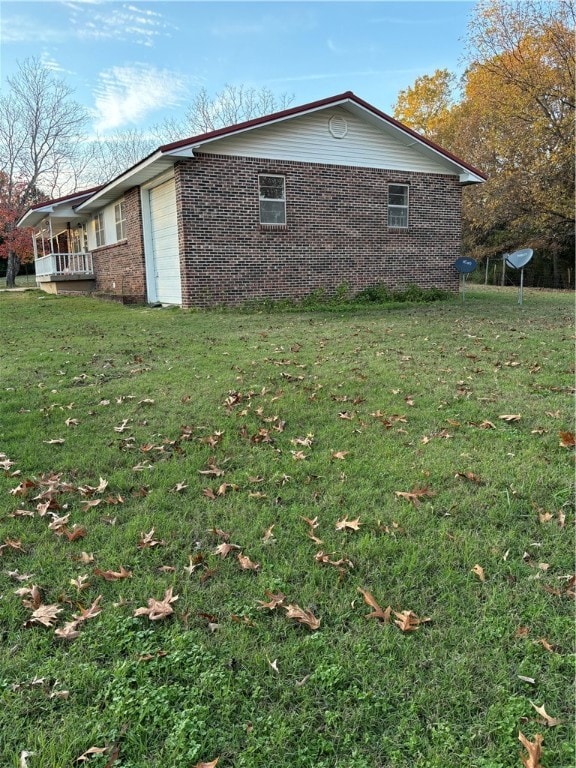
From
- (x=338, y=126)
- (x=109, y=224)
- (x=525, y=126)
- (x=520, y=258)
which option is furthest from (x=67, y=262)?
(x=525, y=126)

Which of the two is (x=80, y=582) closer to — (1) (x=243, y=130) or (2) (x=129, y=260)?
(1) (x=243, y=130)

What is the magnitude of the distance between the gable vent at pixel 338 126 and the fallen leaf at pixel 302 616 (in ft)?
44.9

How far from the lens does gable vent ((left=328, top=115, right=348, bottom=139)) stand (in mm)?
13719

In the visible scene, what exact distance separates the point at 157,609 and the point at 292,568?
70cm

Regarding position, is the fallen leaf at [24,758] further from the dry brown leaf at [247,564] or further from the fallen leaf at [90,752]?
the dry brown leaf at [247,564]

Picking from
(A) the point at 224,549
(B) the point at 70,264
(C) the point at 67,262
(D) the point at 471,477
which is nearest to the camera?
(A) the point at 224,549

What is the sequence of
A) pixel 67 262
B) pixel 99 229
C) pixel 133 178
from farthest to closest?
pixel 67 262 → pixel 99 229 → pixel 133 178

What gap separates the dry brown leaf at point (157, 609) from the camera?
239 cm

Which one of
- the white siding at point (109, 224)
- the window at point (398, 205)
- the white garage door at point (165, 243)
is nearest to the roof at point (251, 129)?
the white garage door at point (165, 243)

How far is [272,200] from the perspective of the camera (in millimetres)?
13516

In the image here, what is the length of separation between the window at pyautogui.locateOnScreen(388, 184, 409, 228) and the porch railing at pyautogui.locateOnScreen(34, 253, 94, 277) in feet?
41.7

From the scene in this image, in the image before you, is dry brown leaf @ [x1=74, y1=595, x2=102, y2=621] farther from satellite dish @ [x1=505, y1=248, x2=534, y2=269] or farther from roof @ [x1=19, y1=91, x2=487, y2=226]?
satellite dish @ [x1=505, y1=248, x2=534, y2=269]

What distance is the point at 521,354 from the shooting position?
23.4 ft

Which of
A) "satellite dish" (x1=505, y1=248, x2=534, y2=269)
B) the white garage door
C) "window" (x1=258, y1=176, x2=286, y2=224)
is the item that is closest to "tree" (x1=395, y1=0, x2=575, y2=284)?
"satellite dish" (x1=505, y1=248, x2=534, y2=269)
